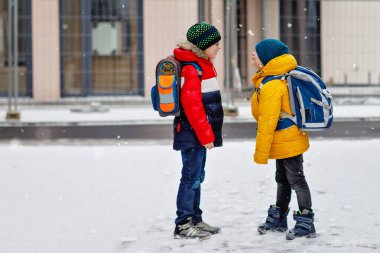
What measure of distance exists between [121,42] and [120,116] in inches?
181

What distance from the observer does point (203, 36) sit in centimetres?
598

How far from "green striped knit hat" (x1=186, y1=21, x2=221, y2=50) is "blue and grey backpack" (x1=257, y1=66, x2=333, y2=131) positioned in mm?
606

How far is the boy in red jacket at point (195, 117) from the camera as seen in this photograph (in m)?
5.87

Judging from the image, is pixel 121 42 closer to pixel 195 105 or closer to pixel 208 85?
pixel 208 85

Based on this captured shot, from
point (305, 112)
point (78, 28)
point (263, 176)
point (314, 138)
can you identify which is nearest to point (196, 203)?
point (305, 112)

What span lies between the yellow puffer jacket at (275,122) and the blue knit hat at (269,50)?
1.4 inches

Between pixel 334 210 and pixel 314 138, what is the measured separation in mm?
6815

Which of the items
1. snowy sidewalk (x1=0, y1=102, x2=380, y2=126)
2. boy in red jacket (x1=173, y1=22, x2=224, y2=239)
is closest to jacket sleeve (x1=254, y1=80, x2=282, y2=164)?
boy in red jacket (x1=173, y1=22, x2=224, y2=239)

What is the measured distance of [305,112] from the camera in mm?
5875

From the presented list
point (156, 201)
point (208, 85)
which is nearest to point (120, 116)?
point (156, 201)

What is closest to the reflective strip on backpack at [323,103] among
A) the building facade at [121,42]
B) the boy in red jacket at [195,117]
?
the boy in red jacket at [195,117]

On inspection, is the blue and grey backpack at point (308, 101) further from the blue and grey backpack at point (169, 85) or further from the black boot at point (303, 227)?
the blue and grey backpack at point (169, 85)

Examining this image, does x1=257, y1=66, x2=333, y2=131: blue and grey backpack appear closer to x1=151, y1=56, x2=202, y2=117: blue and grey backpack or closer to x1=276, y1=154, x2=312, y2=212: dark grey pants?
x1=276, y1=154, x2=312, y2=212: dark grey pants

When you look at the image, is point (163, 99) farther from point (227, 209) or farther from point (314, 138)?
point (314, 138)
